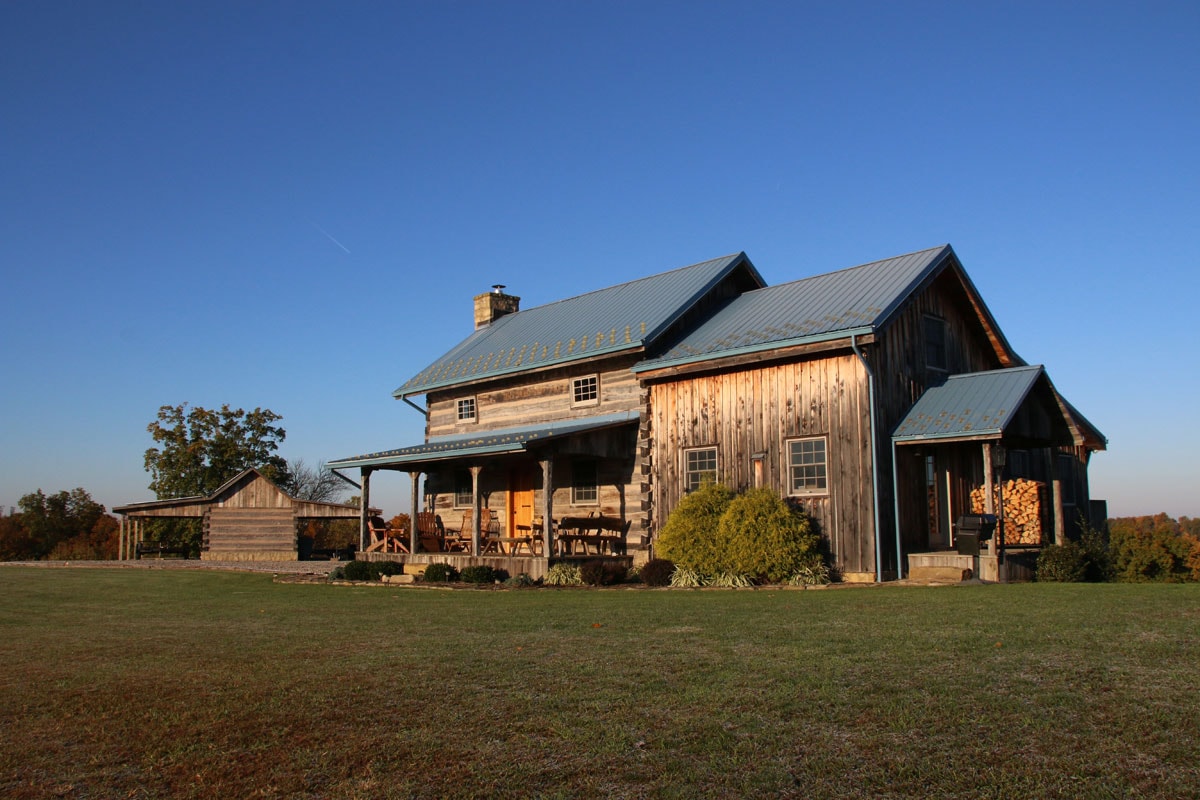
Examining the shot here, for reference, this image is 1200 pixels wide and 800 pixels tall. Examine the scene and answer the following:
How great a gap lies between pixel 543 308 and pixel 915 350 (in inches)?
495

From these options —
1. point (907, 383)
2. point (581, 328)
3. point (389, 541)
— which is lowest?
point (389, 541)

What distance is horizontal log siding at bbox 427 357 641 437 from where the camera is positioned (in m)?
23.5

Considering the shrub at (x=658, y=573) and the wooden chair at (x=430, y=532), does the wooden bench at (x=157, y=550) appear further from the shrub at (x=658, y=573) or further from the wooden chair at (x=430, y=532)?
the shrub at (x=658, y=573)

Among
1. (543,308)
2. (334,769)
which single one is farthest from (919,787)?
(543,308)

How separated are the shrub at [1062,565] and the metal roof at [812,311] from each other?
207 inches

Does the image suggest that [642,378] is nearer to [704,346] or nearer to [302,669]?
[704,346]

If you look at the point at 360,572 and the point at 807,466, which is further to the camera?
the point at 360,572

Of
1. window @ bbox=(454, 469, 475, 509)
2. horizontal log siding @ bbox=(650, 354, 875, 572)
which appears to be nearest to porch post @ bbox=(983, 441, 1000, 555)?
horizontal log siding @ bbox=(650, 354, 875, 572)

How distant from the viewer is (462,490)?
27438mm

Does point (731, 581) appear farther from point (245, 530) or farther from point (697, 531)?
point (245, 530)

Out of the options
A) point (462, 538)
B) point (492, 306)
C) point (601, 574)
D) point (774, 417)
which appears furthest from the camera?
point (492, 306)

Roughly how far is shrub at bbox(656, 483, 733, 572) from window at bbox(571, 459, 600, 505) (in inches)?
171

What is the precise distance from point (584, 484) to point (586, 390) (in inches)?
90.4

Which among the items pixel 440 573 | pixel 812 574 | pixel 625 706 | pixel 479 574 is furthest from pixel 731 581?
pixel 625 706
